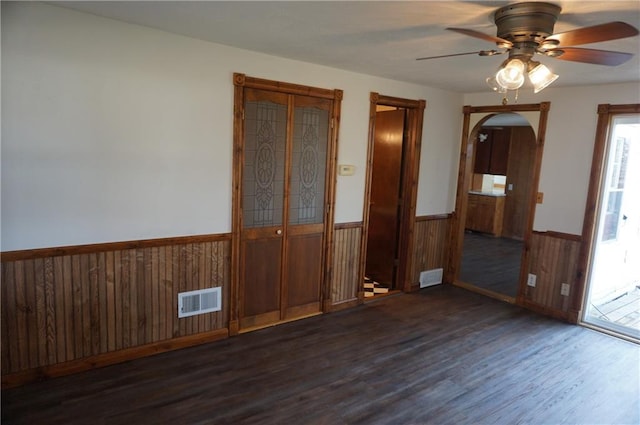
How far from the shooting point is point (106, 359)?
301 cm

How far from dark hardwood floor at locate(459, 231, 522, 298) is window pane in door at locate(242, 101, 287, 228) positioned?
312 centimetres

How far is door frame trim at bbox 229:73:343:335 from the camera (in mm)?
3379

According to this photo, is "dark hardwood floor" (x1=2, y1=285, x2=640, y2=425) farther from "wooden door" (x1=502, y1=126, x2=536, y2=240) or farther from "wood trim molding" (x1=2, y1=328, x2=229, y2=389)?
"wooden door" (x1=502, y1=126, x2=536, y2=240)

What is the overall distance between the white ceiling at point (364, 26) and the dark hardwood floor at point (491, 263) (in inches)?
107

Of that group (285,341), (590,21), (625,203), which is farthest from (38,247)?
(625,203)

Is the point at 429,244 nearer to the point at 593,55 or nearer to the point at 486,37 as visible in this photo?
the point at 593,55

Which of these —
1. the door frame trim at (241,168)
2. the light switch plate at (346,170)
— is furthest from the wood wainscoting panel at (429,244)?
the door frame trim at (241,168)

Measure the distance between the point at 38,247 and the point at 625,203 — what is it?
5.26m

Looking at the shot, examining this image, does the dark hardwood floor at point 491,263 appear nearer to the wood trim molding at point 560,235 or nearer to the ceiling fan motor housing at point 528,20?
the wood trim molding at point 560,235

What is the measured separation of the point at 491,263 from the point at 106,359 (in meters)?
5.45

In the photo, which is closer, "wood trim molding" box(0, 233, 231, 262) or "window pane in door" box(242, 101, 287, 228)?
"wood trim molding" box(0, 233, 231, 262)

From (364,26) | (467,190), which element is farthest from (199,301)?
(467,190)

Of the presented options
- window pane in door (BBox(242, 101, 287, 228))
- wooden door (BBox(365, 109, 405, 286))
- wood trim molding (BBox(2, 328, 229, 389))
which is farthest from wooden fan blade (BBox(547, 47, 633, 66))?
wood trim molding (BBox(2, 328, 229, 389))

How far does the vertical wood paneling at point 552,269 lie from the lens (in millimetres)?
4242
